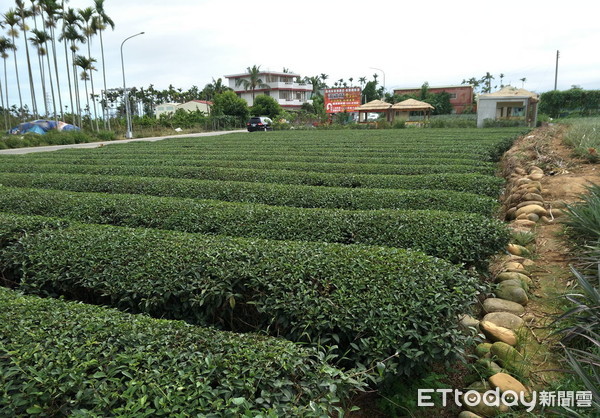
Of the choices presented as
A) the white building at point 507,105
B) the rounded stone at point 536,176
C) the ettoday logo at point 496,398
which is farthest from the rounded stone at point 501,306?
the white building at point 507,105

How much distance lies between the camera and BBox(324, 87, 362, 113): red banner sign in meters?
48.0

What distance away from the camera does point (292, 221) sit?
18.4 ft

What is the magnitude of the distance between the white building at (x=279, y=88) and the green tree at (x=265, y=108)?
1569 centimetres

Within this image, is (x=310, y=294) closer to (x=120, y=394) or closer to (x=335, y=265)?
(x=335, y=265)

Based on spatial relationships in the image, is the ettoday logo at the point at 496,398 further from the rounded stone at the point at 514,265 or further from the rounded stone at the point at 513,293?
the rounded stone at the point at 514,265

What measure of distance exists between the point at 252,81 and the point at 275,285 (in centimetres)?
7381

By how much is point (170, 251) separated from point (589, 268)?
13.7 feet

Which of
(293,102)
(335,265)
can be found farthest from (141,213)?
(293,102)

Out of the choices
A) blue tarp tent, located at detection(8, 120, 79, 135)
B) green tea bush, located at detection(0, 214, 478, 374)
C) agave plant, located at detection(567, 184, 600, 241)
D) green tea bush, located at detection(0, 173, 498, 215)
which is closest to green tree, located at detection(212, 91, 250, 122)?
blue tarp tent, located at detection(8, 120, 79, 135)

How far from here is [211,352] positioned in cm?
246

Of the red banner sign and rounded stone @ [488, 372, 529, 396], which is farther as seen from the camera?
the red banner sign

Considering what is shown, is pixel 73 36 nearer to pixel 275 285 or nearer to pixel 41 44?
pixel 41 44

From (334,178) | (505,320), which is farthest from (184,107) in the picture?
(505,320)

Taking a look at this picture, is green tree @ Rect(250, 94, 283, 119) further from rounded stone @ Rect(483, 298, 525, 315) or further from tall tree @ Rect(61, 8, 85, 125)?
rounded stone @ Rect(483, 298, 525, 315)
